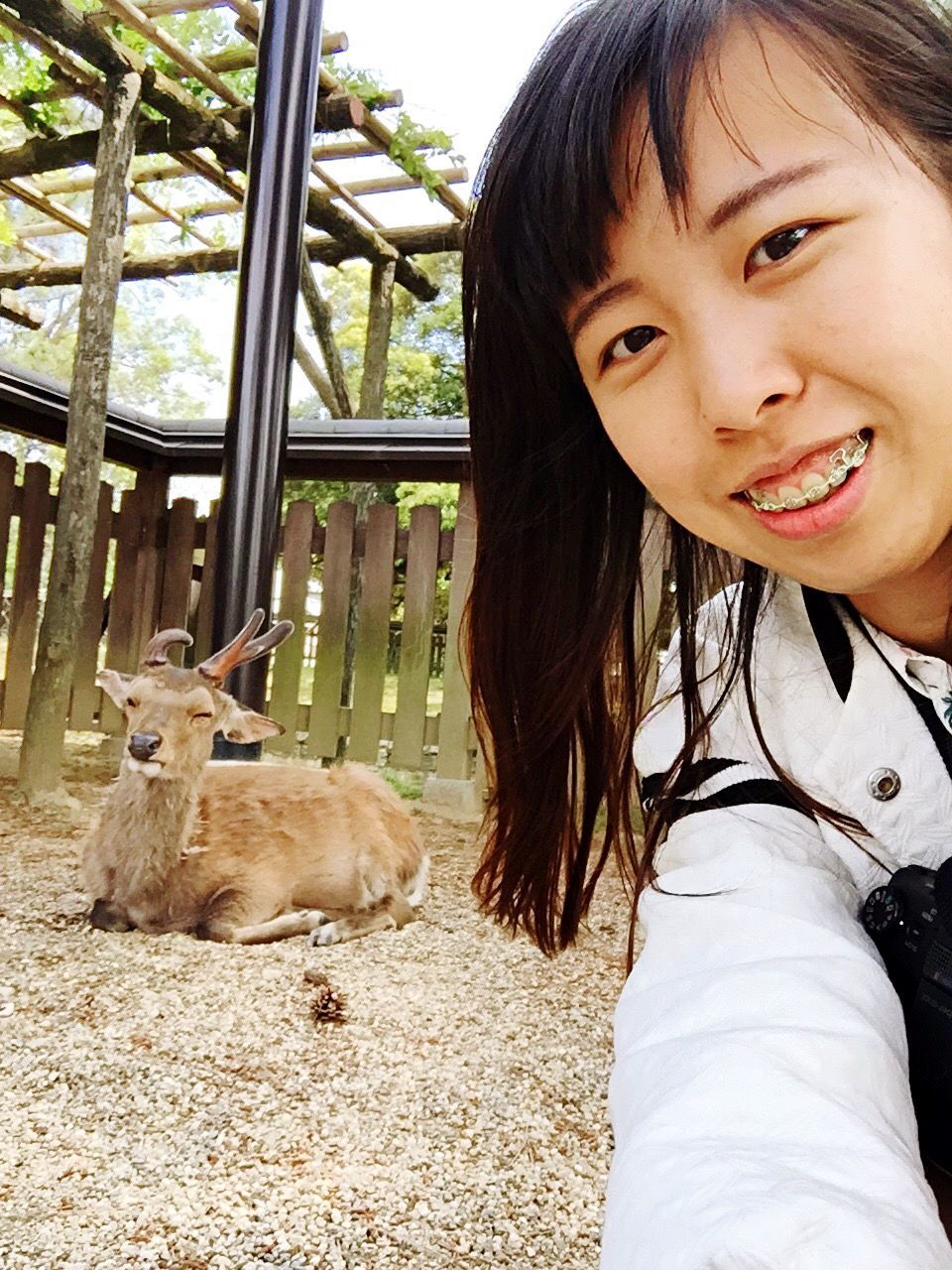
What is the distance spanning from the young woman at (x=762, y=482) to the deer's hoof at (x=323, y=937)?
120cm

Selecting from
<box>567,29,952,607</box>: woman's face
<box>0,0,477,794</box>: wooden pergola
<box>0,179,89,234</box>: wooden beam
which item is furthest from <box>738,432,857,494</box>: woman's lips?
<box>0,179,89,234</box>: wooden beam

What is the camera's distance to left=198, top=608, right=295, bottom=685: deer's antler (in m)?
2.03

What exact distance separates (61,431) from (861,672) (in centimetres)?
306

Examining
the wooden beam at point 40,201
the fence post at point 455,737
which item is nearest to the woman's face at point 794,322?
the fence post at point 455,737

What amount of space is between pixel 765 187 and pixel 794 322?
0.09 metres

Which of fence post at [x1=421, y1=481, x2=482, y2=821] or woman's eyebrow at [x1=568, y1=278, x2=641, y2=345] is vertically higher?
woman's eyebrow at [x1=568, y1=278, x2=641, y2=345]

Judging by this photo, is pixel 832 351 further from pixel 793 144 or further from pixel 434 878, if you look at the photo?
pixel 434 878

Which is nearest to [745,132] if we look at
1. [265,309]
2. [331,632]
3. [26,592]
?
[265,309]

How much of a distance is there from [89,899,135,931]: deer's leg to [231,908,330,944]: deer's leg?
0.69 ft

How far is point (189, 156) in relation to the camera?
4496 mm

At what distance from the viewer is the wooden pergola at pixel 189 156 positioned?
3.46 metres

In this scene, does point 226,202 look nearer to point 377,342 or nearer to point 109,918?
point 377,342

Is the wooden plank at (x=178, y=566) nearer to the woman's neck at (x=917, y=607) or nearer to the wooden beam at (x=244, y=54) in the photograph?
the wooden beam at (x=244, y=54)

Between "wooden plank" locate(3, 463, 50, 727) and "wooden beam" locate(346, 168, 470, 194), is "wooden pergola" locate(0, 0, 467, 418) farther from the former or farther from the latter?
"wooden plank" locate(3, 463, 50, 727)
